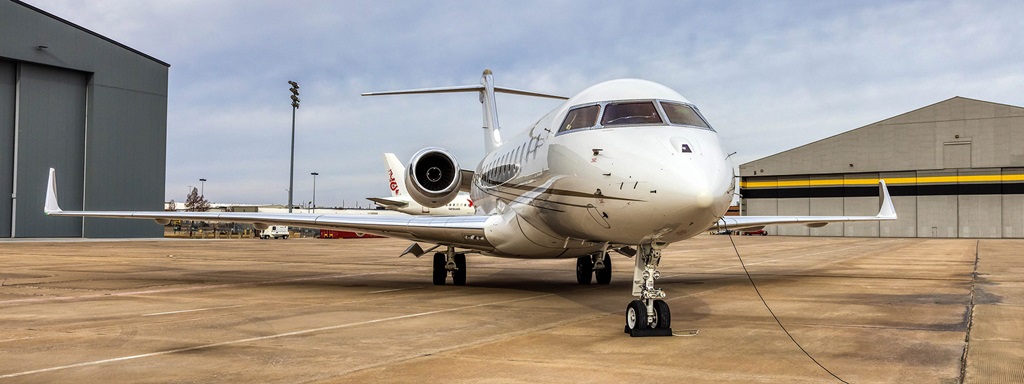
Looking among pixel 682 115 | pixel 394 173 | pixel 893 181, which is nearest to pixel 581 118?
pixel 682 115

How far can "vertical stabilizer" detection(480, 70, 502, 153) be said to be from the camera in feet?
71.5

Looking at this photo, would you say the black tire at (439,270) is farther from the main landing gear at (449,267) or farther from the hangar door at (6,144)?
the hangar door at (6,144)

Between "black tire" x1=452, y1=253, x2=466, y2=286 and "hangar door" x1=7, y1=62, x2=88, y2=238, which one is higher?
"hangar door" x1=7, y1=62, x2=88, y2=238

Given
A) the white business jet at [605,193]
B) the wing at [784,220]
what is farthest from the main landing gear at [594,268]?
the wing at [784,220]

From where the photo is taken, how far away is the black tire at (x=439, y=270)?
1544 centimetres

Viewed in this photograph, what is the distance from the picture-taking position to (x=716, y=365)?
21.1ft

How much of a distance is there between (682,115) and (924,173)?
212 ft

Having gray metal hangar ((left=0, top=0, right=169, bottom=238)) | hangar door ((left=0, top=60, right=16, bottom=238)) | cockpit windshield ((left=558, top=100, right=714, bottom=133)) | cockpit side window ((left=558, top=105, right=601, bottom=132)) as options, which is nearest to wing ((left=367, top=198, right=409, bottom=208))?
gray metal hangar ((left=0, top=0, right=169, bottom=238))

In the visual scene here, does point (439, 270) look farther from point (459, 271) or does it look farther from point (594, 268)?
point (594, 268)

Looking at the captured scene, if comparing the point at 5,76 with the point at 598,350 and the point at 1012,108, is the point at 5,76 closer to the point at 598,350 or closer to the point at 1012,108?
the point at 598,350

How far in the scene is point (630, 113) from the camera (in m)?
9.28

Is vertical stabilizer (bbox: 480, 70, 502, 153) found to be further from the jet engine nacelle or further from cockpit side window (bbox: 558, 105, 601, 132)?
cockpit side window (bbox: 558, 105, 601, 132)

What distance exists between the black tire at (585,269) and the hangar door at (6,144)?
134 ft

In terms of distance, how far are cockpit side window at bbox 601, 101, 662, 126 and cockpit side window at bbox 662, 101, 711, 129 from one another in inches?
6.4
